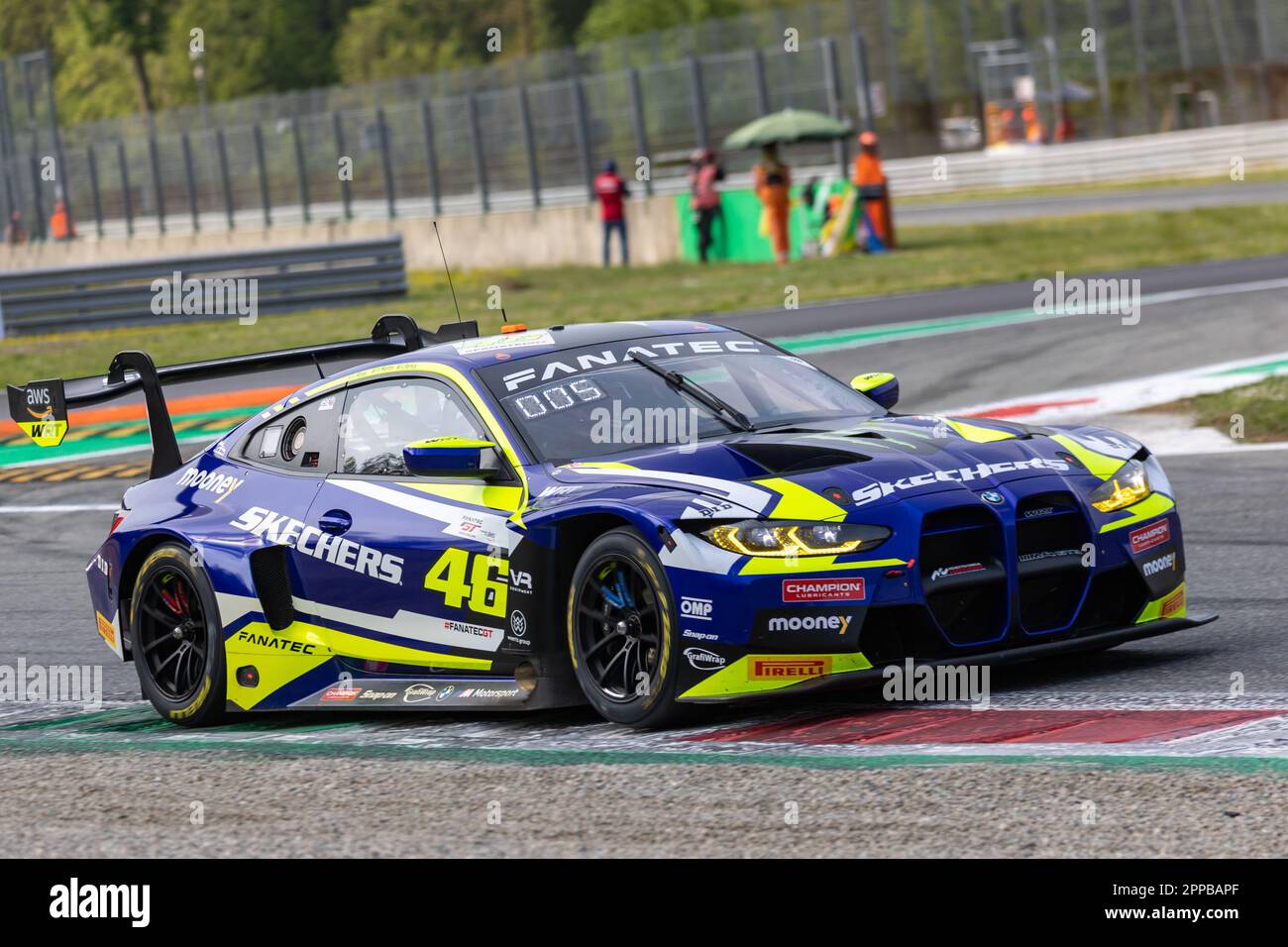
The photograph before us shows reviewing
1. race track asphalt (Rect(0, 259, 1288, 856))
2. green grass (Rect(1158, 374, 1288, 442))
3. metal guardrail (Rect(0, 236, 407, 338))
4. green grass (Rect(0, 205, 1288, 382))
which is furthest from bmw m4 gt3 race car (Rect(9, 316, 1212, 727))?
metal guardrail (Rect(0, 236, 407, 338))

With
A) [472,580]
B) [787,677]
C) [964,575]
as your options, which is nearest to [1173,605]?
[964,575]

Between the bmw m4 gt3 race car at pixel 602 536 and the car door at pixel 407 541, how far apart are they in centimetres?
1

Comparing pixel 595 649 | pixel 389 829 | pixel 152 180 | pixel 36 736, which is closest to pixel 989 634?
pixel 595 649

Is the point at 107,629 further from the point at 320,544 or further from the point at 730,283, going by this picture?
the point at 730,283

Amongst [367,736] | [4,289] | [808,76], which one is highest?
[808,76]

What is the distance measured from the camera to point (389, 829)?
539 centimetres

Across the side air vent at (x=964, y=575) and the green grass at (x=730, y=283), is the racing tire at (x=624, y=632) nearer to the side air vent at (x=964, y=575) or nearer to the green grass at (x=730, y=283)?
the side air vent at (x=964, y=575)

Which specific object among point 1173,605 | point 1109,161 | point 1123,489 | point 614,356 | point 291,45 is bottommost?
point 1173,605

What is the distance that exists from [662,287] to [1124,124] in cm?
2427

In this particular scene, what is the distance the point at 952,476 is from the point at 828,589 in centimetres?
62

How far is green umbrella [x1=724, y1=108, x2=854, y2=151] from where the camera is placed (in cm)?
3453

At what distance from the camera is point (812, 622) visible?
20.1ft

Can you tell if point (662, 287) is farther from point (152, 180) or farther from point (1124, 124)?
point (152, 180)

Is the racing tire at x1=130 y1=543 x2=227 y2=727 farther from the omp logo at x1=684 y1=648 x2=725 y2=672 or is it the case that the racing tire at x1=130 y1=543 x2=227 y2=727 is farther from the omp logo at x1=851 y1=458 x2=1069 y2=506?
the omp logo at x1=851 y1=458 x2=1069 y2=506
